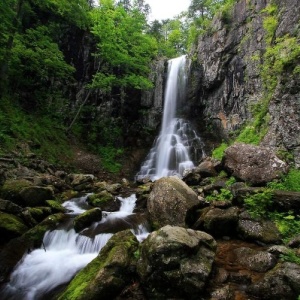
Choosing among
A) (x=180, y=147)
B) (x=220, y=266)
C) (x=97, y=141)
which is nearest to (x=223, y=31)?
(x=180, y=147)

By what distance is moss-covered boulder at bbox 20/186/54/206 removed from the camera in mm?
9062

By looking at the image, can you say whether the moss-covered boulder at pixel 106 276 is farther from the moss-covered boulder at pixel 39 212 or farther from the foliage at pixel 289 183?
the foliage at pixel 289 183

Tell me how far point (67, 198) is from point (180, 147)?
10.7m

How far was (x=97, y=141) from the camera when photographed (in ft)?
70.8

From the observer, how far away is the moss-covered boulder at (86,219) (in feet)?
27.2

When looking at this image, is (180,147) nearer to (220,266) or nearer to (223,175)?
(223,175)

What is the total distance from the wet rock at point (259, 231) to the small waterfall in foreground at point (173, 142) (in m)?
10.4

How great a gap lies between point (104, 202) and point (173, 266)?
21.1ft

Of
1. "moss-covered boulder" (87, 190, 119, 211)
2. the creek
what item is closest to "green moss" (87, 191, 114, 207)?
"moss-covered boulder" (87, 190, 119, 211)

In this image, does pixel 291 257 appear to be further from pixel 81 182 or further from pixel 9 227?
pixel 81 182

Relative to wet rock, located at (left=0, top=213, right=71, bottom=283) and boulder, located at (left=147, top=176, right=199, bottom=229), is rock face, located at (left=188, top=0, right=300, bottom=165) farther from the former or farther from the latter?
wet rock, located at (left=0, top=213, right=71, bottom=283)

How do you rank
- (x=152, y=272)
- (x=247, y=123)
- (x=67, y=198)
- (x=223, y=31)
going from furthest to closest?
(x=223, y=31)
(x=247, y=123)
(x=67, y=198)
(x=152, y=272)

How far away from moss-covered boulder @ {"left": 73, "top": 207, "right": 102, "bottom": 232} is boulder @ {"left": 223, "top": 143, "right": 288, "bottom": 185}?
555cm

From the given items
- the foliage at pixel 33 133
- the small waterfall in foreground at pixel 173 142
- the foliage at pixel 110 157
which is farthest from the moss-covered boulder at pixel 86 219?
the foliage at pixel 110 157
